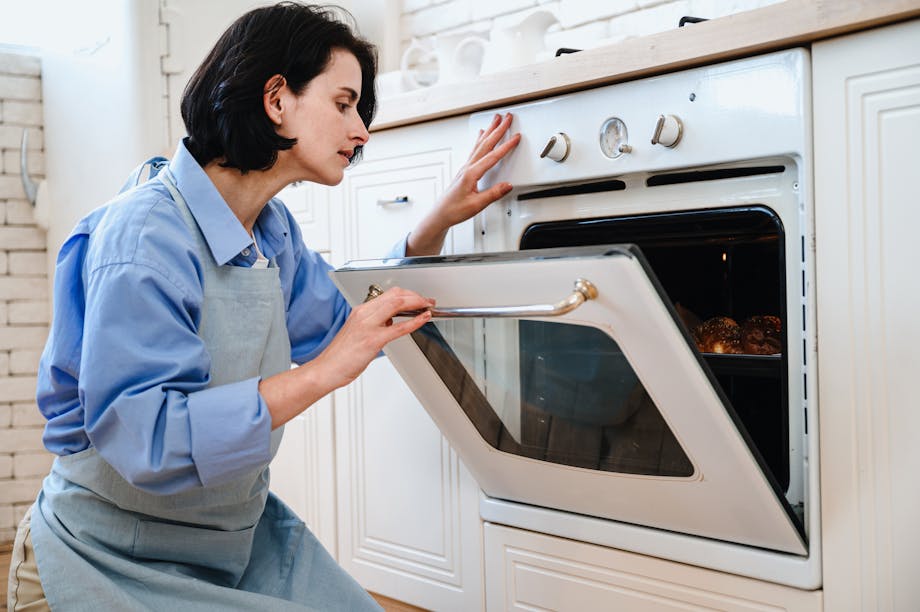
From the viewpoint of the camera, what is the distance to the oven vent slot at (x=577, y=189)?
142 cm

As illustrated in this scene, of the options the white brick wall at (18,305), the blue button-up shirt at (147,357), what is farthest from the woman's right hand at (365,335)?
the white brick wall at (18,305)

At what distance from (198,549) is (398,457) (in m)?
0.67

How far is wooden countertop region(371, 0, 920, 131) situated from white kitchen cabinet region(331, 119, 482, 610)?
3.3 inches

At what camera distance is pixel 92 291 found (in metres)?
1.04

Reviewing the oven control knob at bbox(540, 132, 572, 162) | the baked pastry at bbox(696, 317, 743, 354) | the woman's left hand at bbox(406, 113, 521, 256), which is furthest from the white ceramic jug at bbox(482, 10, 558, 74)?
the baked pastry at bbox(696, 317, 743, 354)

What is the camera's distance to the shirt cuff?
3.24 ft

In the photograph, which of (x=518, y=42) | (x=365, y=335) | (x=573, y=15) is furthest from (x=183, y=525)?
(x=573, y=15)

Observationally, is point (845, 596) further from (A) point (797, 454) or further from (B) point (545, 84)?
(B) point (545, 84)

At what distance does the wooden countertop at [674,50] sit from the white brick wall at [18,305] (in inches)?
69.9

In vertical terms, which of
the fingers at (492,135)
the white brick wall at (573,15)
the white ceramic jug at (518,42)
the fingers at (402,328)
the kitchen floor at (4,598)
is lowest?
the kitchen floor at (4,598)

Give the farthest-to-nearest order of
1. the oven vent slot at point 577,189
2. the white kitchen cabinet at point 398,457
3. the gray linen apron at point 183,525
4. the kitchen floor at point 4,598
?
1. the kitchen floor at point 4,598
2. the white kitchen cabinet at point 398,457
3. the oven vent slot at point 577,189
4. the gray linen apron at point 183,525

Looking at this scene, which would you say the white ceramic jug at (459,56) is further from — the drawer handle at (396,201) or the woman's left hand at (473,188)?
the woman's left hand at (473,188)

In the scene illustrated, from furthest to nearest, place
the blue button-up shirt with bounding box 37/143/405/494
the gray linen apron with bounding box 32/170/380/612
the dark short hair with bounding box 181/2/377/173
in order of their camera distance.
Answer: the dark short hair with bounding box 181/2/377/173, the gray linen apron with bounding box 32/170/380/612, the blue button-up shirt with bounding box 37/143/405/494

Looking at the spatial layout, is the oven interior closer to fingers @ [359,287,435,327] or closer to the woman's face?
fingers @ [359,287,435,327]
